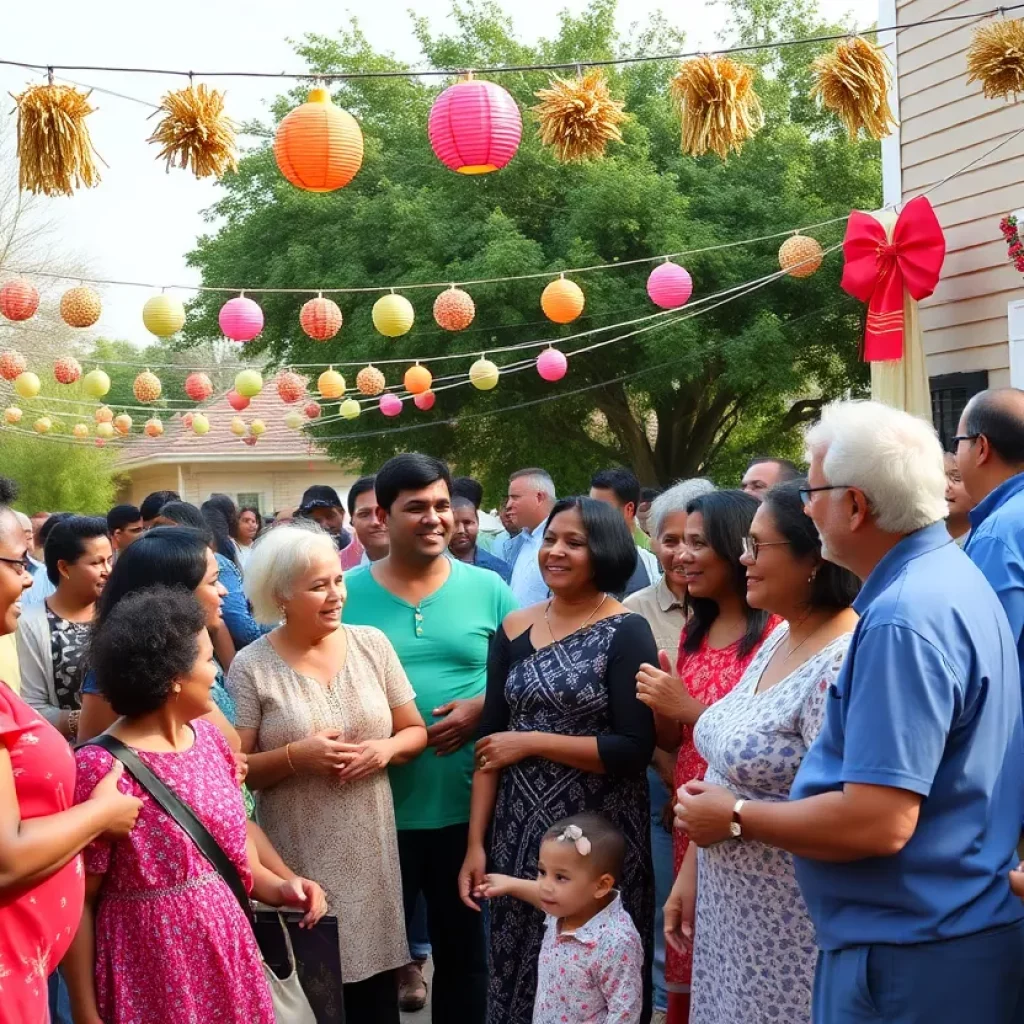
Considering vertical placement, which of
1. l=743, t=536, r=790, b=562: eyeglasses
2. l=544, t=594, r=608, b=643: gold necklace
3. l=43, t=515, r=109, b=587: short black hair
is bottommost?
l=544, t=594, r=608, b=643: gold necklace

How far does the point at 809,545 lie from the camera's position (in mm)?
3131

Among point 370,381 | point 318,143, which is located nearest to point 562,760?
point 318,143

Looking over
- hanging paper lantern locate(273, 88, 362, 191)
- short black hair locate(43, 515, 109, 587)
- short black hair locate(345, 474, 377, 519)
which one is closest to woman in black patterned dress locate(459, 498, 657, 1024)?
short black hair locate(43, 515, 109, 587)

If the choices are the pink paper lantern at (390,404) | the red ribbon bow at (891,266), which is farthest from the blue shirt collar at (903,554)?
the pink paper lantern at (390,404)

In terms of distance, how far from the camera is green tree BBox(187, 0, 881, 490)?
862 inches

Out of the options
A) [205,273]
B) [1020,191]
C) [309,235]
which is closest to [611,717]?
[1020,191]

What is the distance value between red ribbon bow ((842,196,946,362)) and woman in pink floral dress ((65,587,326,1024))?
23.7ft

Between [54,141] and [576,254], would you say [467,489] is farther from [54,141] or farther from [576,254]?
[576,254]

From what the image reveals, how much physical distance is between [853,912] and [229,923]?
1575 millimetres

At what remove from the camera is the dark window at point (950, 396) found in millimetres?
9344

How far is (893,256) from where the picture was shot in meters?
9.46

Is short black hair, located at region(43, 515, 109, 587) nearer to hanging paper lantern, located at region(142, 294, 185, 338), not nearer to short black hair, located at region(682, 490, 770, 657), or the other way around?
short black hair, located at region(682, 490, 770, 657)

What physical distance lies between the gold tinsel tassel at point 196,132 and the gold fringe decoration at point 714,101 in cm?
267

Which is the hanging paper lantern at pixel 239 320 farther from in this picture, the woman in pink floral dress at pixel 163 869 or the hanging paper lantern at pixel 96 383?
the woman in pink floral dress at pixel 163 869
